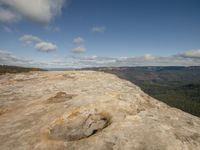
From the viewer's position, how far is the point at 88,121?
12.0 meters

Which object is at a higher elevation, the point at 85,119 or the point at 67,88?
the point at 67,88

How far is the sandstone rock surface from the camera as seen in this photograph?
30.9 feet

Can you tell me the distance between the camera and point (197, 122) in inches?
496

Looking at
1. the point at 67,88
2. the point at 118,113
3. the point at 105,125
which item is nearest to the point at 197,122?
the point at 118,113

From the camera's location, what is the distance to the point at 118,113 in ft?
39.2

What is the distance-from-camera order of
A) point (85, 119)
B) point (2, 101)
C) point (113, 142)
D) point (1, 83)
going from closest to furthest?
point (113, 142)
point (85, 119)
point (2, 101)
point (1, 83)

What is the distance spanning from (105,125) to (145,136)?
2.50 m

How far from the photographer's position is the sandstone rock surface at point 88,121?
9422 millimetres

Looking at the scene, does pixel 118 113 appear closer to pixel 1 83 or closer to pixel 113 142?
pixel 113 142

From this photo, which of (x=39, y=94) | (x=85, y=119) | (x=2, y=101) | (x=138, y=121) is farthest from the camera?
(x=39, y=94)

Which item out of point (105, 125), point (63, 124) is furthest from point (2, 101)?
point (105, 125)

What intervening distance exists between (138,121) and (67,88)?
7892 millimetres

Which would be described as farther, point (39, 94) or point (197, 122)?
point (39, 94)

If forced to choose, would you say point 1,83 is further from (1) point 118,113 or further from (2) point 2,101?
(1) point 118,113
